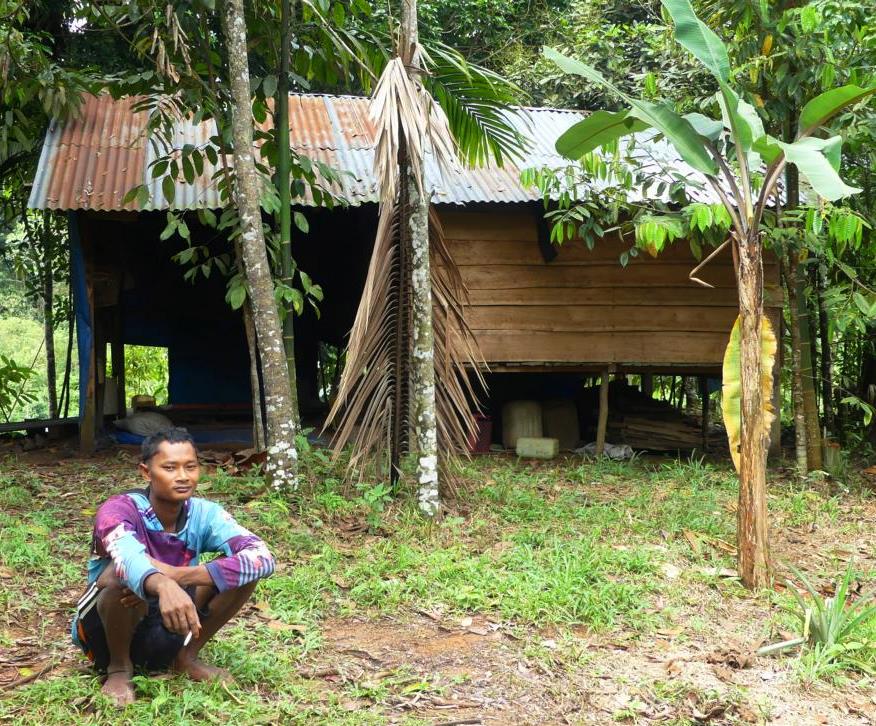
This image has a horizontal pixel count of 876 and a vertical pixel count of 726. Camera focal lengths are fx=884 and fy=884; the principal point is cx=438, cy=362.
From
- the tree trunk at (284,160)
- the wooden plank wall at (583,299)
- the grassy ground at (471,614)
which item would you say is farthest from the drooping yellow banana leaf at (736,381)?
the wooden plank wall at (583,299)

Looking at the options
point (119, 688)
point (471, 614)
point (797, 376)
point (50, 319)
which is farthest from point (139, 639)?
point (50, 319)

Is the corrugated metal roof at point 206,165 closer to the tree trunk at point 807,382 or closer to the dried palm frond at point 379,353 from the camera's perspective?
the dried palm frond at point 379,353

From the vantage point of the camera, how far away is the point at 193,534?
125 inches

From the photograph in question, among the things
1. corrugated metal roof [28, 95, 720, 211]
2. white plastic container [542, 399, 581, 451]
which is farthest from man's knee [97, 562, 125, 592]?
white plastic container [542, 399, 581, 451]

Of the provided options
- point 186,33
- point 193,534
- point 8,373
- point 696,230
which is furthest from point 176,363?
point 193,534

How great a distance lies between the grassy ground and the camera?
3436 mm

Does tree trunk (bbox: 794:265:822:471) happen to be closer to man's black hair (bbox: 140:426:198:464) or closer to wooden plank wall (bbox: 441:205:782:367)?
wooden plank wall (bbox: 441:205:782:367)

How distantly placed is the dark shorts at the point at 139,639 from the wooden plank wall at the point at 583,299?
5427 mm

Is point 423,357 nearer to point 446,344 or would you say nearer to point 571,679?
point 446,344

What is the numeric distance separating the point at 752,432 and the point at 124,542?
3241mm

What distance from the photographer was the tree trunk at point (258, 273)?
5.61 meters

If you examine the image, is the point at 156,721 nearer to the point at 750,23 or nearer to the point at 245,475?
the point at 245,475

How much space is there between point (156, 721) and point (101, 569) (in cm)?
55

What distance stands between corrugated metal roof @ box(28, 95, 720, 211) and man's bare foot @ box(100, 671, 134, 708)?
14.1 feet
